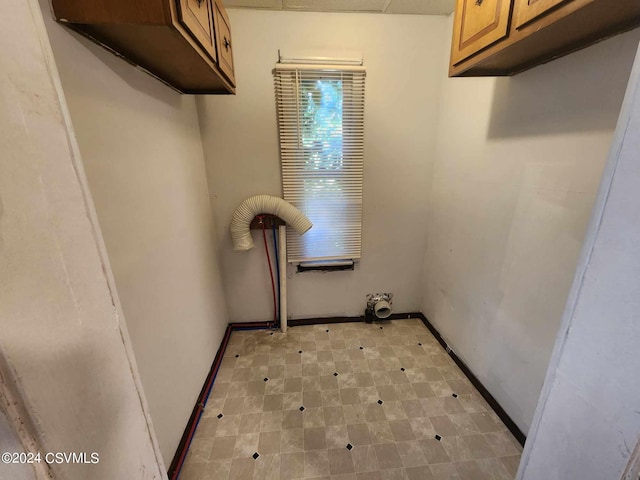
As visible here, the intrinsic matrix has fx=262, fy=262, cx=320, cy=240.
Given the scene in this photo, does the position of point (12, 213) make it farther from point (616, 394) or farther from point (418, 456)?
point (418, 456)

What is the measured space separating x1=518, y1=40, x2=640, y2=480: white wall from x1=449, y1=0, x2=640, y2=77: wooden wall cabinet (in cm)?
57

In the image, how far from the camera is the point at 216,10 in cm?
126

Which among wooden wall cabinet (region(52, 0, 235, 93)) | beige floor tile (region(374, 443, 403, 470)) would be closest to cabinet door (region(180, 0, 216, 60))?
wooden wall cabinet (region(52, 0, 235, 93))

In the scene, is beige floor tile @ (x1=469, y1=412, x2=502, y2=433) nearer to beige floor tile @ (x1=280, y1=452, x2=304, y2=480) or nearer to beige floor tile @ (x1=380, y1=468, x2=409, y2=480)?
beige floor tile @ (x1=380, y1=468, x2=409, y2=480)

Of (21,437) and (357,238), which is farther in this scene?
(357,238)

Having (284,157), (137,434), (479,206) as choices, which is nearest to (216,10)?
(284,157)

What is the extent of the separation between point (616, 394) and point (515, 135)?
133cm

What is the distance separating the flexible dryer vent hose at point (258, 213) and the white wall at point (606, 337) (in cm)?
168

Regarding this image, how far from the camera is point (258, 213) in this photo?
6.80ft

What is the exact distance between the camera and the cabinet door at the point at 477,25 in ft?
3.41

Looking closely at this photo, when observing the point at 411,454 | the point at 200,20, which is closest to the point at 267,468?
the point at 411,454

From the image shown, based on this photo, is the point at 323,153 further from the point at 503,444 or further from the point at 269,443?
the point at 503,444

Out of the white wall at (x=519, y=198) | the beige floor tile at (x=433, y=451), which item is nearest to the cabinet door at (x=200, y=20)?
the white wall at (x=519, y=198)

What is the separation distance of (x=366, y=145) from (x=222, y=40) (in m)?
1.21
